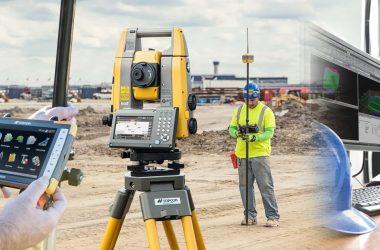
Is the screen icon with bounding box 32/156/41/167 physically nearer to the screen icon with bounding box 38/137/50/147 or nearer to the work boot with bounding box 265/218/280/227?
the screen icon with bounding box 38/137/50/147

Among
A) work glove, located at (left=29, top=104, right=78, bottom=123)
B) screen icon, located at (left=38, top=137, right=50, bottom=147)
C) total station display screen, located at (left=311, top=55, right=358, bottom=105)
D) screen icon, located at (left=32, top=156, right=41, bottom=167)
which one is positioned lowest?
screen icon, located at (left=32, top=156, right=41, bottom=167)

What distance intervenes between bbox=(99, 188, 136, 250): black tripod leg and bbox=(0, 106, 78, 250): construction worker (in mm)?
1166

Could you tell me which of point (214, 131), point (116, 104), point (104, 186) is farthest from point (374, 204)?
point (214, 131)

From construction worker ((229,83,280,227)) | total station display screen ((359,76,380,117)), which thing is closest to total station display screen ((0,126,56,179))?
total station display screen ((359,76,380,117))

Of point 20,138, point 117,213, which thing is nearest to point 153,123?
point 117,213

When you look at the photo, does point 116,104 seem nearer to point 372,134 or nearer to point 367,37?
point 372,134

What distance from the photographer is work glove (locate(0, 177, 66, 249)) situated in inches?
32.0

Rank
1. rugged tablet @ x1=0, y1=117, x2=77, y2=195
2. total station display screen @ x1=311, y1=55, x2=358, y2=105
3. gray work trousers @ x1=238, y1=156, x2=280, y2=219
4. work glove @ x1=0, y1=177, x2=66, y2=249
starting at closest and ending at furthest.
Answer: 1. work glove @ x1=0, y1=177, x2=66, y2=249
2. rugged tablet @ x1=0, y1=117, x2=77, y2=195
3. total station display screen @ x1=311, y1=55, x2=358, y2=105
4. gray work trousers @ x1=238, y1=156, x2=280, y2=219

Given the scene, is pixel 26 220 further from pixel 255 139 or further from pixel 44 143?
pixel 255 139

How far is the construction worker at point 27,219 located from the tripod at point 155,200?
3.56ft

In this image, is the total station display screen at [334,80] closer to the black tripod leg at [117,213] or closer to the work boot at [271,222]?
the black tripod leg at [117,213]

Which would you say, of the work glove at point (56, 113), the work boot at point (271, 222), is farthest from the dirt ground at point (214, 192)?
the work glove at point (56, 113)

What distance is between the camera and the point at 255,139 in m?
4.08

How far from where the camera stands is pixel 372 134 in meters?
1.74
